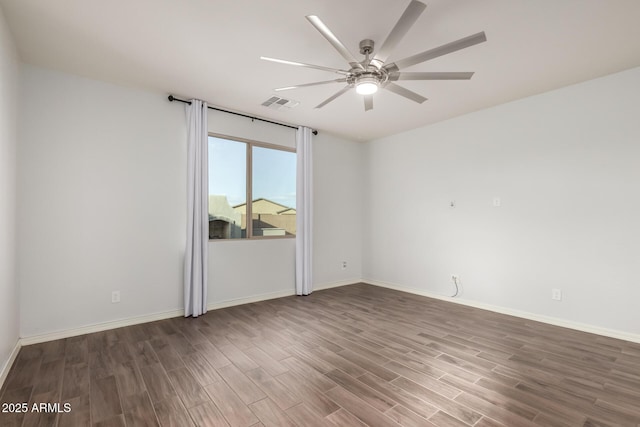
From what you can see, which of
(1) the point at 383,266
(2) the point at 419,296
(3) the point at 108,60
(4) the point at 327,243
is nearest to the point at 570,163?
(2) the point at 419,296

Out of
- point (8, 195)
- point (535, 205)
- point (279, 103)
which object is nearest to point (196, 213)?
point (8, 195)

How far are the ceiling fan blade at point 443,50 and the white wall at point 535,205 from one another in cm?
223

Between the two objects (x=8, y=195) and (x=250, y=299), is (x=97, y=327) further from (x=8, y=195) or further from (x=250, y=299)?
(x=250, y=299)

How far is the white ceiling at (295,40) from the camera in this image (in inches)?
86.2

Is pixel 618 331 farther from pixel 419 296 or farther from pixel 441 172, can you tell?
pixel 441 172

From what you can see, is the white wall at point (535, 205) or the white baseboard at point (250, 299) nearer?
the white wall at point (535, 205)

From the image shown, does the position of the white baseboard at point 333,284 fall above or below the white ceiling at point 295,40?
below

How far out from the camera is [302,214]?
495 cm

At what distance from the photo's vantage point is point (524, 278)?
3.80 meters

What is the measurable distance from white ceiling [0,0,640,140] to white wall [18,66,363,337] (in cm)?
32

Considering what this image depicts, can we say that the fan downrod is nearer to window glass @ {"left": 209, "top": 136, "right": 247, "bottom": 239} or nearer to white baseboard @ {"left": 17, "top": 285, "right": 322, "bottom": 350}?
window glass @ {"left": 209, "top": 136, "right": 247, "bottom": 239}

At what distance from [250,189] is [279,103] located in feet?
4.45

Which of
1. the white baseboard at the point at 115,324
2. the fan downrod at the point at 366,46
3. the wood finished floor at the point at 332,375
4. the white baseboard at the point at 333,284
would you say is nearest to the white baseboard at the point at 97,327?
the white baseboard at the point at 115,324

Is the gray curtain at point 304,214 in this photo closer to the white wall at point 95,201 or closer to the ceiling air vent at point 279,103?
the ceiling air vent at point 279,103
